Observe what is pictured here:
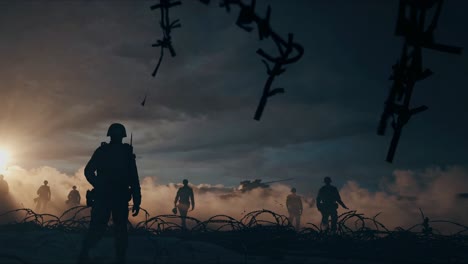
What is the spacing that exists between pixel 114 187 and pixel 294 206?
18840 millimetres

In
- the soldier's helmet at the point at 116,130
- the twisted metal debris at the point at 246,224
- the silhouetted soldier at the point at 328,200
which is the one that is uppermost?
the soldier's helmet at the point at 116,130

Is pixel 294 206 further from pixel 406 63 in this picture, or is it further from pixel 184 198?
pixel 406 63

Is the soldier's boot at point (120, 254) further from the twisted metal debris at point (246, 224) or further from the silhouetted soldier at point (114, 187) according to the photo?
the twisted metal debris at point (246, 224)

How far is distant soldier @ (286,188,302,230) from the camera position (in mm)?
24578

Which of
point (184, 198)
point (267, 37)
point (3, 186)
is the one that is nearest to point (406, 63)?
point (267, 37)

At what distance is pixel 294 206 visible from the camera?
24688mm

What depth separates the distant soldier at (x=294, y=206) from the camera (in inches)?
968

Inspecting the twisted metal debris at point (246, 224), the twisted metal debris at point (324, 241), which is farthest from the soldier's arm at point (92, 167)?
the twisted metal debris at point (324, 241)

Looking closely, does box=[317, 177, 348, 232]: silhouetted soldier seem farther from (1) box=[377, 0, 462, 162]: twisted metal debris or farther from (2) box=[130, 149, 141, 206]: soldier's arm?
(1) box=[377, 0, 462, 162]: twisted metal debris

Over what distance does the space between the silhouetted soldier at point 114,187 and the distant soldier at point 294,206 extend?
720 inches

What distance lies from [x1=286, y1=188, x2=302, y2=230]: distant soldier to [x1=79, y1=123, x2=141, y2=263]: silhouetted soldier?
1830 cm

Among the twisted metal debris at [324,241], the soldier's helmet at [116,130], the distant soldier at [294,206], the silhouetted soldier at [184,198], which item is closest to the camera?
the soldier's helmet at [116,130]

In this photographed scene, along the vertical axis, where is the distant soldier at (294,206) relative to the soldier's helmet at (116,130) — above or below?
below

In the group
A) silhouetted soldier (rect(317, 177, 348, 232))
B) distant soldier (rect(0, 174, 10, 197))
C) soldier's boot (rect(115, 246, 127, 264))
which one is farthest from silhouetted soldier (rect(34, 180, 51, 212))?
soldier's boot (rect(115, 246, 127, 264))
